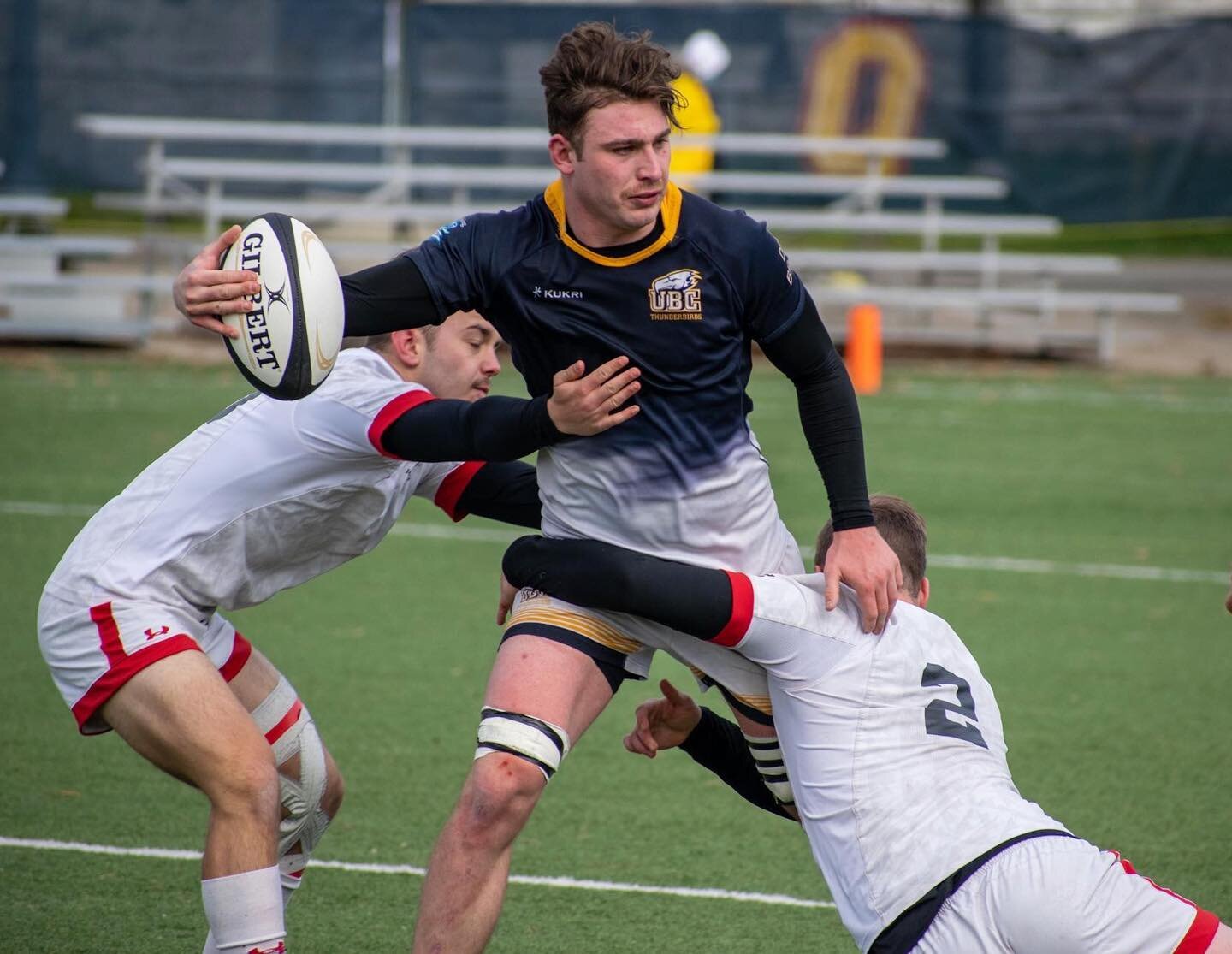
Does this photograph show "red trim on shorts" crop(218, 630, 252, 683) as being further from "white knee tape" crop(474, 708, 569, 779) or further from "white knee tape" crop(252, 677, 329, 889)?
"white knee tape" crop(474, 708, 569, 779)

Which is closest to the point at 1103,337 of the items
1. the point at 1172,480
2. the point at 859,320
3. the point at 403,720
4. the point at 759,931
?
the point at 859,320

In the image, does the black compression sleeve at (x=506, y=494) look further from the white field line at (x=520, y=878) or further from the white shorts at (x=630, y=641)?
the white field line at (x=520, y=878)

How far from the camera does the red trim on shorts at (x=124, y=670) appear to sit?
375 centimetres

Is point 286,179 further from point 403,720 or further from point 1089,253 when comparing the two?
point 1089,253

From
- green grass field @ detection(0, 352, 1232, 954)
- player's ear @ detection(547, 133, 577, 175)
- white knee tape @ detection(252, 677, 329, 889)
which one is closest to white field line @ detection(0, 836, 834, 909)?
green grass field @ detection(0, 352, 1232, 954)

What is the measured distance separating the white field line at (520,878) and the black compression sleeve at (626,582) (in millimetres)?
1298

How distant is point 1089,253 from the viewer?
95.6ft

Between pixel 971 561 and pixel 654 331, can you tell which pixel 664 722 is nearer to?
pixel 654 331

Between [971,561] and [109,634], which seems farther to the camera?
[971,561]

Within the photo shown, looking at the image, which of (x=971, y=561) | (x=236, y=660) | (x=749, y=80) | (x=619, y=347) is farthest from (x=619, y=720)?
(x=749, y=80)

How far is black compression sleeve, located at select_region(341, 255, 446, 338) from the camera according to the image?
149 inches

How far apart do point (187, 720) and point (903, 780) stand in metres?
1.57

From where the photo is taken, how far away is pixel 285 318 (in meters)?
3.66

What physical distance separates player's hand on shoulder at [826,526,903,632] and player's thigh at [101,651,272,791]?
1.34 meters
